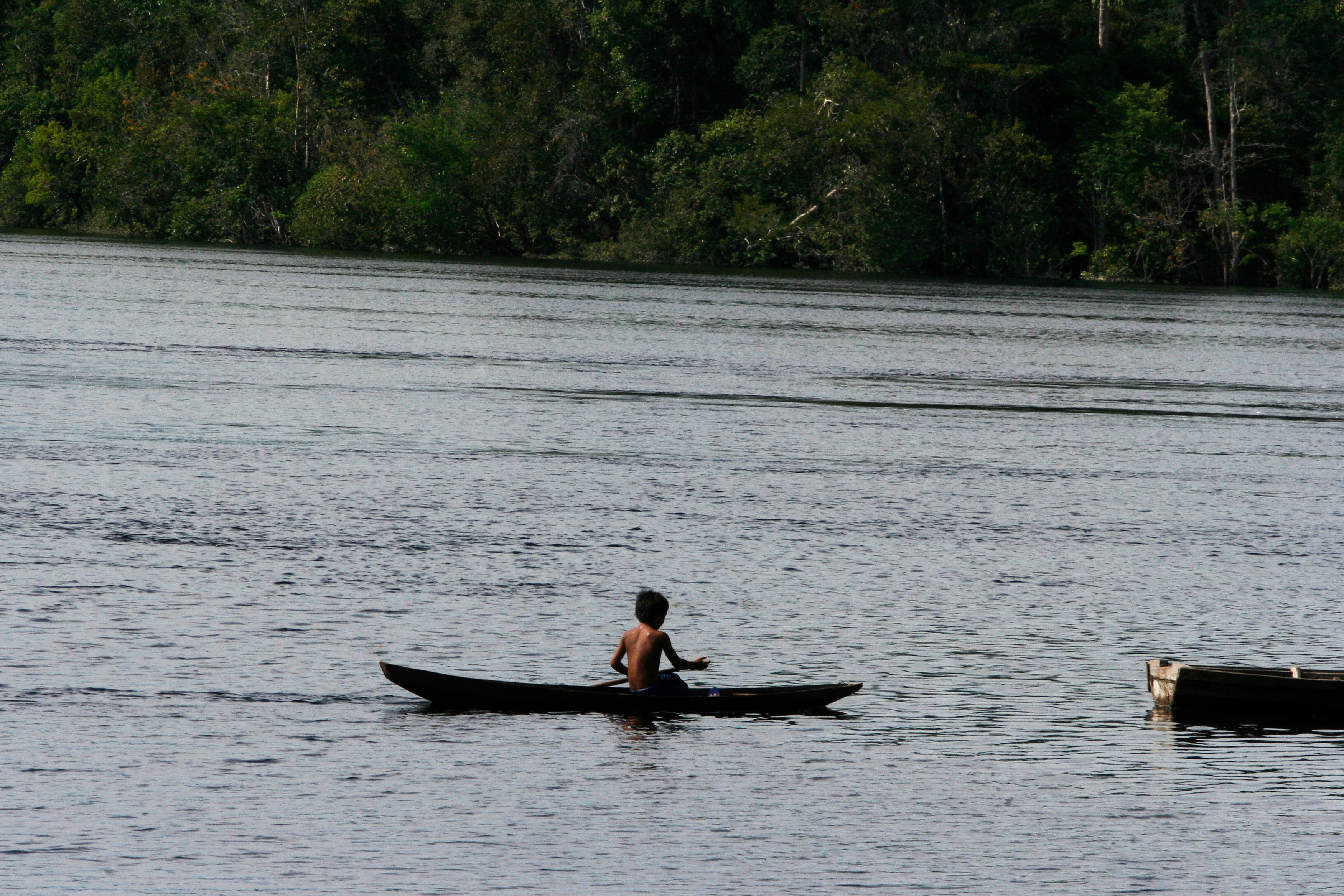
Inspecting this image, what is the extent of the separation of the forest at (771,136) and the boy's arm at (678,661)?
7504cm

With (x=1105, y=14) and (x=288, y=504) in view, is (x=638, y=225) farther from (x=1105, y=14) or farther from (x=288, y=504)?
(x=288, y=504)

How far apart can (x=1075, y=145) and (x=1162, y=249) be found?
7.08 metres

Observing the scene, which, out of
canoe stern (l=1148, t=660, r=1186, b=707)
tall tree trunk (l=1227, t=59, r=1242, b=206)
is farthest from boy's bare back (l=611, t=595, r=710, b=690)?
tall tree trunk (l=1227, t=59, r=1242, b=206)

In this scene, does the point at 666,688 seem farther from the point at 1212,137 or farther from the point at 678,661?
the point at 1212,137

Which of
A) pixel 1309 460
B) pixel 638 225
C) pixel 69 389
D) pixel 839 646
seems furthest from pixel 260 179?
pixel 839 646

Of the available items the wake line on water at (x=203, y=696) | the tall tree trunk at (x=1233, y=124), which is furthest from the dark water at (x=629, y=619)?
the tall tree trunk at (x=1233, y=124)

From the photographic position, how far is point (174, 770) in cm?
1120

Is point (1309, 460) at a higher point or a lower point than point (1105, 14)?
lower

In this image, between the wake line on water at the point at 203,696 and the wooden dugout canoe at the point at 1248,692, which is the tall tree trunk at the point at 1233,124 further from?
the wake line on water at the point at 203,696

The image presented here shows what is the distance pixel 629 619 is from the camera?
52.9ft

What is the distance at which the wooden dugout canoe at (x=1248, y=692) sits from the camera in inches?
525

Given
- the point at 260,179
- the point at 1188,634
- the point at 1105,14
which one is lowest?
the point at 1188,634

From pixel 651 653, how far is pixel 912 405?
2351cm

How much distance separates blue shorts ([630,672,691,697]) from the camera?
12.9 meters
